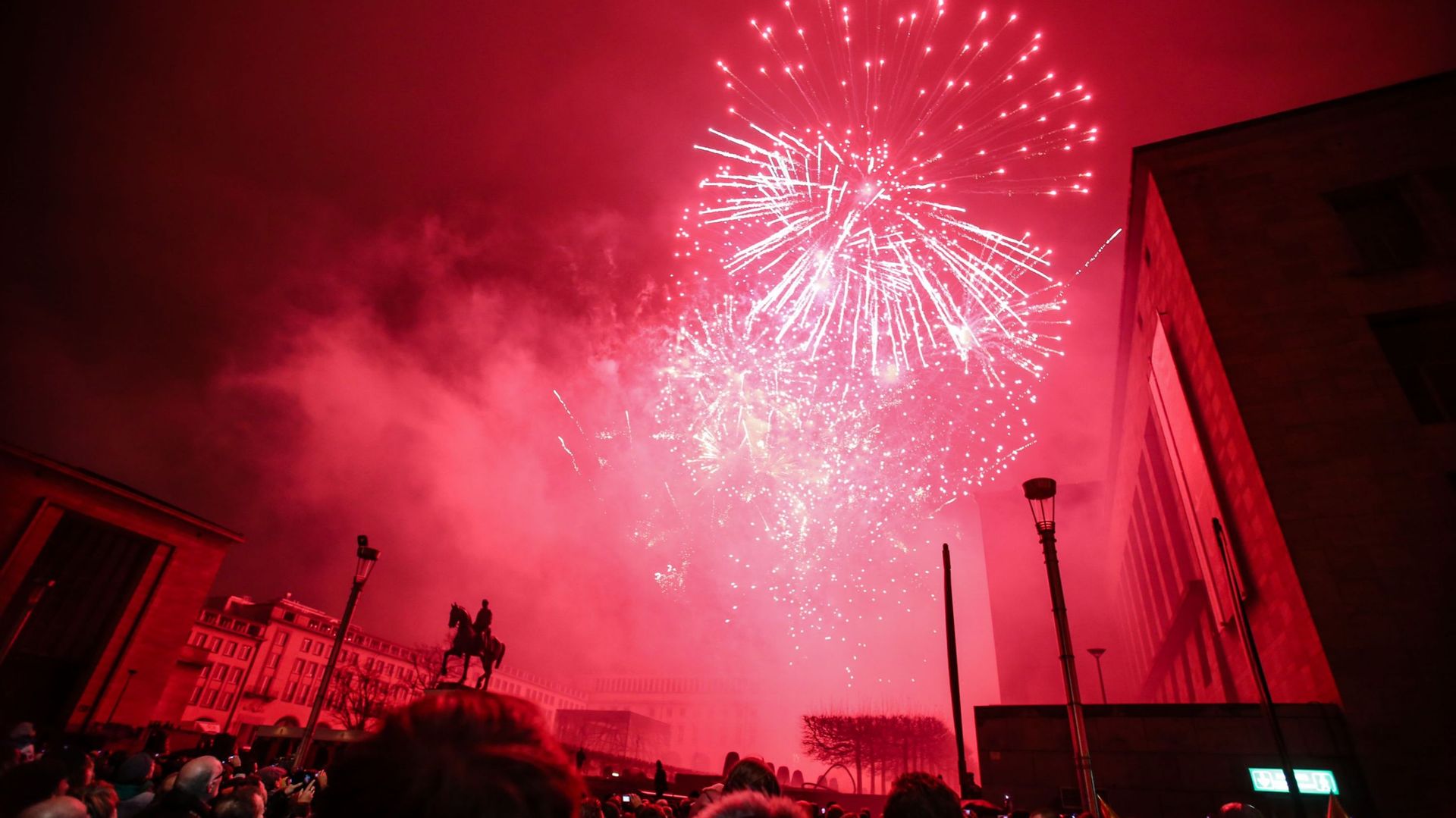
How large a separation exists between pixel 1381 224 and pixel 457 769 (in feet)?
93.3

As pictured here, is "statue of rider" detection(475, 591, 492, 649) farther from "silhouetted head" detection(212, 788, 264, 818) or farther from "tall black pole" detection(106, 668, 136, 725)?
"tall black pole" detection(106, 668, 136, 725)

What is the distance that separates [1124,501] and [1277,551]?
3195 cm

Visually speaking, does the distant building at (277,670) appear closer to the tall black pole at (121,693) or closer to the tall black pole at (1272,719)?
the tall black pole at (121,693)

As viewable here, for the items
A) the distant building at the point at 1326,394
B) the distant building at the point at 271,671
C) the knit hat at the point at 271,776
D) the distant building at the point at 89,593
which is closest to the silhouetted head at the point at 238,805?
the knit hat at the point at 271,776

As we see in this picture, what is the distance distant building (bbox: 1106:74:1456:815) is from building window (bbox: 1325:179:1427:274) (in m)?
0.05

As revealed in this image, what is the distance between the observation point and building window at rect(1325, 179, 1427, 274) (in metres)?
18.8

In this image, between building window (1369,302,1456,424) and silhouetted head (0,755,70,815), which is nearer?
silhouetted head (0,755,70,815)

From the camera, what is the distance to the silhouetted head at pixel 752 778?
4500 mm

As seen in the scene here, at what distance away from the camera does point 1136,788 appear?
1661 centimetres

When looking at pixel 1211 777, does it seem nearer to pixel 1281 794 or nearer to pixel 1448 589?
pixel 1281 794

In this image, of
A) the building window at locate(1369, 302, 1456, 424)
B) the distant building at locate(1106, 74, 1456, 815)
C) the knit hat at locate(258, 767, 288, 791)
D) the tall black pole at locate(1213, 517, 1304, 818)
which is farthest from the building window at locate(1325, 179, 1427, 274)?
the knit hat at locate(258, 767, 288, 791)

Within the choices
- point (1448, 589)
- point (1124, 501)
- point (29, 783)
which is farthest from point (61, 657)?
point (1124, 501)

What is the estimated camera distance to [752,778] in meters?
4.48

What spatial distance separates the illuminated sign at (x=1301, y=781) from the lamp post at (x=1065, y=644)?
7.58 metres
